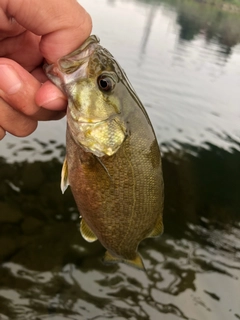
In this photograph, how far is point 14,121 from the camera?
2428 mm

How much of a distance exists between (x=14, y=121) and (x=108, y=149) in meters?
0.72

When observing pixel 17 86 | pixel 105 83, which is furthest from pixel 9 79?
pixel 105 83

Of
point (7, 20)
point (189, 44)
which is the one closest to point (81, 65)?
point (7, 20)

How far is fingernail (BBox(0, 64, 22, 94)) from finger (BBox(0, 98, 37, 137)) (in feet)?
0.62

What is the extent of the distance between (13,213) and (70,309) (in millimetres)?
1646

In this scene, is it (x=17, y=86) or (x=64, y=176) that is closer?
(x=17, y=86)

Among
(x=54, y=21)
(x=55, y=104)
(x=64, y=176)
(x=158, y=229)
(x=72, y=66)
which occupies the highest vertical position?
(x=54, y=21)

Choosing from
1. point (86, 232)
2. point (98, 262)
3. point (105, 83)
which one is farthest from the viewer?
point (98, 262)

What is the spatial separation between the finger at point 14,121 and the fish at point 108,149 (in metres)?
0.38

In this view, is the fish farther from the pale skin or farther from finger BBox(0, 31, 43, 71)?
finger BBox(0, 31, 43, 71)

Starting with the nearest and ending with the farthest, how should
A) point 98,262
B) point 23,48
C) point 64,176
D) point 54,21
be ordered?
point 54,21 < point 64,176 < point 23,48 < point 98,262

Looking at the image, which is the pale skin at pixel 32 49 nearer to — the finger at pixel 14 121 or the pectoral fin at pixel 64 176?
the finger at pixel 14 121

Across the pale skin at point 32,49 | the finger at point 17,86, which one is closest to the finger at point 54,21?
the pale skin at point 32,49

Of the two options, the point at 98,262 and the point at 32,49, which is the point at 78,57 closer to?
the point at 32,49
